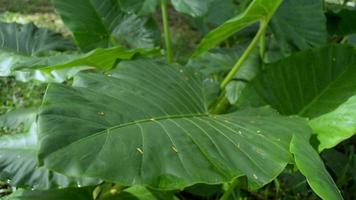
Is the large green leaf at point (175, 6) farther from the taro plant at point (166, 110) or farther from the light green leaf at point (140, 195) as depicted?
the light green leaf at point (140, 195)

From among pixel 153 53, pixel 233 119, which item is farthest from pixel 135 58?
pixel 233 119

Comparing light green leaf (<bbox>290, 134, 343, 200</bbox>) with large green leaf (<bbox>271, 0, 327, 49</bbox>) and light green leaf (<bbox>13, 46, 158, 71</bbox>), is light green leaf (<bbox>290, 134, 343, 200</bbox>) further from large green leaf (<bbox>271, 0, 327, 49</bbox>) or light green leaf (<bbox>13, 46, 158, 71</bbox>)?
large green leaf (<bbox>271, 0, 327, 49</bbox>)

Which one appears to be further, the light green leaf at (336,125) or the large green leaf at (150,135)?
the light green leaf at (336,125)

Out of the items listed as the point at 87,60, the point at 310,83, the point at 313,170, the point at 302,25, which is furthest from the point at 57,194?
the point at 302,25

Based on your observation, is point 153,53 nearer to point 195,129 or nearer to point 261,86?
point 261,86

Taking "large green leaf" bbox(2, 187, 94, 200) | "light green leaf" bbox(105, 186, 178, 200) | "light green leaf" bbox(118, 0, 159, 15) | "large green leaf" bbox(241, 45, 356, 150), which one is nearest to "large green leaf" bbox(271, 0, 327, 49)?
"large green leaf" bbox(241, 45, 356, 150)

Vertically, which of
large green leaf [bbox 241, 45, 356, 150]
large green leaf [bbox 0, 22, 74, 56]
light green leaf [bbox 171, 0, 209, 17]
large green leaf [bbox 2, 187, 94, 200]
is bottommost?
large green leaf [bbox 2, 187, 94, 200]

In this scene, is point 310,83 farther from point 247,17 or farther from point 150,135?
point 150,135

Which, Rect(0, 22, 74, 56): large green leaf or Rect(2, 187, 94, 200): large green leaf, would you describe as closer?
Rect(2, 187, 94, 200): large green leaf

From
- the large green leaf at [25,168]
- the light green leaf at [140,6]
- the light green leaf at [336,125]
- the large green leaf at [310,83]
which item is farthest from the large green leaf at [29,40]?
the light green leaf at [336,125]
